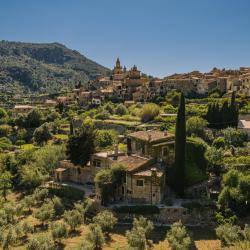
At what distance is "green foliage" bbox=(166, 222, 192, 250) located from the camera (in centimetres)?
2752

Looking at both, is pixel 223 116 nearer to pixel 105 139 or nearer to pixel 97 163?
pixel 105 139

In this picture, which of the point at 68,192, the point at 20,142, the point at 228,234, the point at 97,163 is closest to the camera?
the point at 228,234

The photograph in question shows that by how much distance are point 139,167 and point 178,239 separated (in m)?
10.7

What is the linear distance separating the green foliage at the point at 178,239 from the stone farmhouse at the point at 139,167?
670 cm

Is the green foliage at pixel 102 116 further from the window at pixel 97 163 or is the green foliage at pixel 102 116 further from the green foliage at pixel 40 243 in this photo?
the green foliage at pixel 40 243

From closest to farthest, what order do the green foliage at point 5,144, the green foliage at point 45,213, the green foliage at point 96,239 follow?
the green foliage at point 96,239
the green foliage at point 45,213
the green foliage at point 5,144

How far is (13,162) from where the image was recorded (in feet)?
174

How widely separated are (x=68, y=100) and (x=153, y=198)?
8515cm

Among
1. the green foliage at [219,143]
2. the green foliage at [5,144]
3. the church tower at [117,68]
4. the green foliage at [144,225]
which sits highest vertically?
the church tower at [117,68]

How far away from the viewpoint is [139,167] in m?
38.7

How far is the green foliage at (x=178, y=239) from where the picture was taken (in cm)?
2752

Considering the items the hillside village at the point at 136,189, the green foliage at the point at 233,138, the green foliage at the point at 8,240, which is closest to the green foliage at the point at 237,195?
the hillside village at the point at 136,189

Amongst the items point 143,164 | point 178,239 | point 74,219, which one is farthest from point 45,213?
point 178,239

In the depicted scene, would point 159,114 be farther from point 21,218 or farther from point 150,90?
point 21,218
